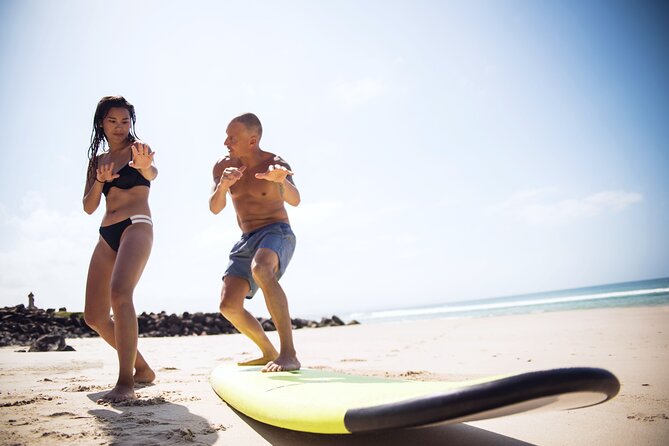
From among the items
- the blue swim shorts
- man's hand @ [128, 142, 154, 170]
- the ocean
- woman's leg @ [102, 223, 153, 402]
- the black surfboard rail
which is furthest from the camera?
the ocean

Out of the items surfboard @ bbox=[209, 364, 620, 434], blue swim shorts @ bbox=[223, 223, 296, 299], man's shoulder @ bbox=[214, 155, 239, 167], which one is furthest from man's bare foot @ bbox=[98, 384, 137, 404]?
man's shoulder @ bbox=[214, 155, 239, 167]

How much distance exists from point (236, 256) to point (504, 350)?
3.46 metres

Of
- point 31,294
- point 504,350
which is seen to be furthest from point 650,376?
point 31,294

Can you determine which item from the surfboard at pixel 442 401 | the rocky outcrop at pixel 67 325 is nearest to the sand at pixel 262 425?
the surfboard at pixel 442 401

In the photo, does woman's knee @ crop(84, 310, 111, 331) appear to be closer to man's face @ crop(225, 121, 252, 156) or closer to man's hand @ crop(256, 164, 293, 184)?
man's hand @ crop(256, 164, 293, 184)

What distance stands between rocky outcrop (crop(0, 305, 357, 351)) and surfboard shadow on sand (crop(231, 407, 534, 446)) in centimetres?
586

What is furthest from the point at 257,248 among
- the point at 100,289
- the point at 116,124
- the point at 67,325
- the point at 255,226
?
the point at 67,325

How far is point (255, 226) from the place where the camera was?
4035mm

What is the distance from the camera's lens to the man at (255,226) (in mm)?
3576

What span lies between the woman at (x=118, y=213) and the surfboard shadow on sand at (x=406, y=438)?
60.2 inches

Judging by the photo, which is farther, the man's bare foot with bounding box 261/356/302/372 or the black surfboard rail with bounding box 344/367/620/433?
the man's bare foot with bounding box 261/356/302/372

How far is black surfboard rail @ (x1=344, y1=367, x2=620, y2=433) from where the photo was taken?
1.18 m

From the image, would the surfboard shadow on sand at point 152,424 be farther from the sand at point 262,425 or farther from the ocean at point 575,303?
the ocean at point 575,303

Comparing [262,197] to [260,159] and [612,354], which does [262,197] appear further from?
[612,354]
